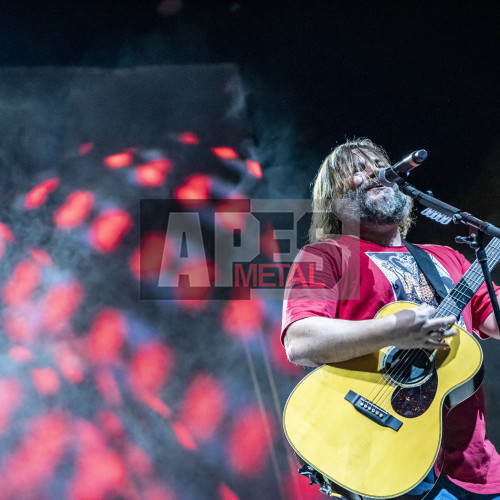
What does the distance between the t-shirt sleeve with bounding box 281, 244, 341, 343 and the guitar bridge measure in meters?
0.28

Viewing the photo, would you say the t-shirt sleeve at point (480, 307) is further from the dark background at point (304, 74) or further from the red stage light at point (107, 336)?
the red stage light at point (107, 336)

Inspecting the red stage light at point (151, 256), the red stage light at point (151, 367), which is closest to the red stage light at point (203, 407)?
the red stage light at point (151, 367)

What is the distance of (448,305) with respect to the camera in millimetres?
1698

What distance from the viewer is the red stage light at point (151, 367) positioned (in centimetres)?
311

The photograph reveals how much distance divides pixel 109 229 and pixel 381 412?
7.18 feet

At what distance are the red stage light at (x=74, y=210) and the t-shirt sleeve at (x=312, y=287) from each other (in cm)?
180

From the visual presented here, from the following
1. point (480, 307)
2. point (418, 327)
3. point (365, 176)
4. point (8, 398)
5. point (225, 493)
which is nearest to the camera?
point (418, 327)

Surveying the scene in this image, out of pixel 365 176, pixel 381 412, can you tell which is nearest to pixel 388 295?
pixel 381 412

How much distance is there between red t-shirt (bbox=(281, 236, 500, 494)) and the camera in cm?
155

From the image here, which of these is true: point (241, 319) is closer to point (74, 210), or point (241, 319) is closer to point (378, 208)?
point (74, 210)

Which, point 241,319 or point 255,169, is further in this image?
point 255,169

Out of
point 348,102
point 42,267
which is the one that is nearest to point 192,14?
point 348,102

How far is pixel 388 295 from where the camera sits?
1.78m

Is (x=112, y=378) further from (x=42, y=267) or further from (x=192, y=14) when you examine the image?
(x=192, y=14)
